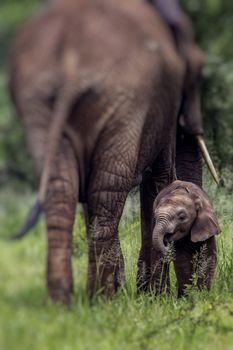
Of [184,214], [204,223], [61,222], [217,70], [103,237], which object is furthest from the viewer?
[217,70]

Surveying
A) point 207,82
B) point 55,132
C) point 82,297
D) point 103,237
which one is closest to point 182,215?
point 103,237

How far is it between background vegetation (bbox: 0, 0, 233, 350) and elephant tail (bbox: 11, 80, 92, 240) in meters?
0.12

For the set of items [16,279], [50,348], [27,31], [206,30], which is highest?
[206,30]

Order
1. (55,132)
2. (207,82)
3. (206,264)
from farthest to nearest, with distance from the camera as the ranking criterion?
1. (207,82)
2. (206,264)
3. (55,132)

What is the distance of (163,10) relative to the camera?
15.7ft

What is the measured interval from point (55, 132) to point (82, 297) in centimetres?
76

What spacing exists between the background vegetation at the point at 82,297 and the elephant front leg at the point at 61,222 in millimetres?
57

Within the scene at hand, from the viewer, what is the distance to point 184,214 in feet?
23.2

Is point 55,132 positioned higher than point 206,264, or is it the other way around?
point 55,132

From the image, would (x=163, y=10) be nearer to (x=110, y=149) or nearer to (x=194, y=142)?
(x=110, y=149)

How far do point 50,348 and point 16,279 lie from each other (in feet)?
1.01

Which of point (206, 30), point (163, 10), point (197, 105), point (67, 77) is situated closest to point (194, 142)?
point (197, 105)

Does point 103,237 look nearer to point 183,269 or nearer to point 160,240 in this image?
point 160,240

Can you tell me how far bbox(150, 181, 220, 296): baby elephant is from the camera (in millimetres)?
6539
